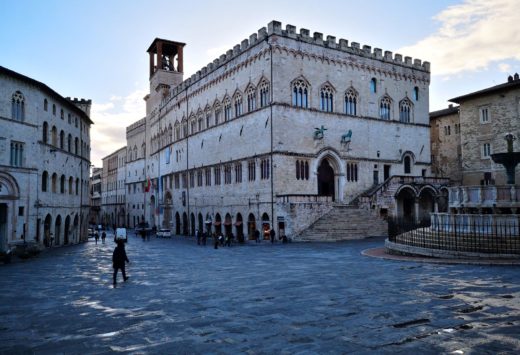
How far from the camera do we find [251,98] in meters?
41.6

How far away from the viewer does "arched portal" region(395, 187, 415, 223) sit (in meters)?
42.2

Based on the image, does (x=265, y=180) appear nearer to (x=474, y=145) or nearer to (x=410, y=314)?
(x=474, y=145)

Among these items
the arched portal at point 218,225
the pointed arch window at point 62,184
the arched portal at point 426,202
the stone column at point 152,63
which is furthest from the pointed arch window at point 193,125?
the arched portal at point 426,202

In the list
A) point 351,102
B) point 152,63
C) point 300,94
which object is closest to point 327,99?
point 351,102

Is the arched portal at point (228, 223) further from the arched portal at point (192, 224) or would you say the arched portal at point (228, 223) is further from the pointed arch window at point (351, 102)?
the pointed arch window at point (351, 102)

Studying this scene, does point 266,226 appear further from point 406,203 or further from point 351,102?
point 406,203

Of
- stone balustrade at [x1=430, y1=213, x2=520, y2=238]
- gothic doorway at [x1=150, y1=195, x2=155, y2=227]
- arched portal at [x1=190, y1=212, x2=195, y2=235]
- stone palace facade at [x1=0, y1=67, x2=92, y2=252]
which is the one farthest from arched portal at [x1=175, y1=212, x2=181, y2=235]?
stone balustrade at [x1=430, y1=213, x2=520, y2=238]

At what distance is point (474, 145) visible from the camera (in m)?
47.7

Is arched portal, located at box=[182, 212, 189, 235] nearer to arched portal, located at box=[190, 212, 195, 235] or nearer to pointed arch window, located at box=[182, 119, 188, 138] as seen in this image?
arched portal, located at box=[190, 212, 195, 235]

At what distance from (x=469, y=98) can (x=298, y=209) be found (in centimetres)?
2525

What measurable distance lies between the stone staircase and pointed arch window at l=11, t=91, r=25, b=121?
22646mm

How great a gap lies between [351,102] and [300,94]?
6.37m

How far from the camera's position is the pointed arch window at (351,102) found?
1689 inches

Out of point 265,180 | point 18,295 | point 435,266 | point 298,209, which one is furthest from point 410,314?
point 265,180
